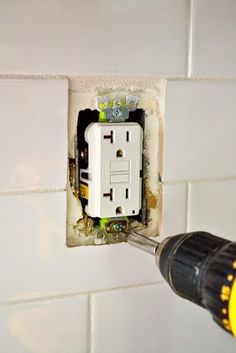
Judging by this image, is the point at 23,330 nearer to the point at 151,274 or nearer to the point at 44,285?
the point at 44,285

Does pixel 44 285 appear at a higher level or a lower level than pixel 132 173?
lower

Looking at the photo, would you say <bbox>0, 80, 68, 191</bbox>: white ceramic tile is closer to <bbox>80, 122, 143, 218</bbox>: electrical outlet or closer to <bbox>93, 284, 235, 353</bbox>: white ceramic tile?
<bbox>80, 122, 143, 218</bbox>: electrical outlet

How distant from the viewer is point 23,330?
0.66 meters

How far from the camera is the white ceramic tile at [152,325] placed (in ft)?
Result: 2.31

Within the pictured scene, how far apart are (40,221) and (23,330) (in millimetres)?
122

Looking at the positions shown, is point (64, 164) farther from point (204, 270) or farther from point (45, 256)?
point (204, 270)

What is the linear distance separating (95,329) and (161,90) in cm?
28

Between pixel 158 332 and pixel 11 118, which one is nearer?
pixel 11 118

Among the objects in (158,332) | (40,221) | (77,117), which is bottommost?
(158,332)

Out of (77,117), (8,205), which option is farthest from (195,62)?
(8,205)

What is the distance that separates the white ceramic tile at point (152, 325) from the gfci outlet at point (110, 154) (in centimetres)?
8

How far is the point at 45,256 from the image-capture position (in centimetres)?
65

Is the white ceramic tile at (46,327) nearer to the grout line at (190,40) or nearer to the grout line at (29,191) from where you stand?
the grout line at (29,191)

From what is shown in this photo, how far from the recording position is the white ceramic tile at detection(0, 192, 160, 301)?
2.08 ft
